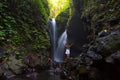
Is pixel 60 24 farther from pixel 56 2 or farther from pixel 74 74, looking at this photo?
pixel 74 74

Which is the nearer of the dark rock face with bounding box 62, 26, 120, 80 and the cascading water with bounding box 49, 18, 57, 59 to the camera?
the dark rock face with bounding box 62, 26, 120, 80

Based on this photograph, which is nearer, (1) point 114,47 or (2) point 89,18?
(1) point 114,47

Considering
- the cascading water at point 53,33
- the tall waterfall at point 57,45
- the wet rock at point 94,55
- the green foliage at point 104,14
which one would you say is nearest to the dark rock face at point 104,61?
the wet rock at point 94,55

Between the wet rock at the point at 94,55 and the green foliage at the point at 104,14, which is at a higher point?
the green foliage at the point at 104,14

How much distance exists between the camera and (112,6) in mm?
10641

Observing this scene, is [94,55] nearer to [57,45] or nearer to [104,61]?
[104,61]

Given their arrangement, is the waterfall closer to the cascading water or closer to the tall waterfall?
the tall waterfall

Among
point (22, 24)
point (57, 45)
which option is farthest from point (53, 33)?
point (22, 24)

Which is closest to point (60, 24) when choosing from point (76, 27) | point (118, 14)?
point (76, 27)

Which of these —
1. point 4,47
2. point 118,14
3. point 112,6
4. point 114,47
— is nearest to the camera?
point 114,47

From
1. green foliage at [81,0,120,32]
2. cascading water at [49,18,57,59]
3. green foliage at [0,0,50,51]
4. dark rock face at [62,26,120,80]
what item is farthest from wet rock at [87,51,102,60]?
cascading water at [49,18,57,59]

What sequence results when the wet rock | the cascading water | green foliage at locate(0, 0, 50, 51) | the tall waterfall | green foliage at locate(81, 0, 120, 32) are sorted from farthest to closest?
the cascading water, the tall waterfall, green foliage at locate(0, 0, 50, 51), green foliage at locate(81, 0, 120, 32), the wet rock

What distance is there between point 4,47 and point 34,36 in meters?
4.18

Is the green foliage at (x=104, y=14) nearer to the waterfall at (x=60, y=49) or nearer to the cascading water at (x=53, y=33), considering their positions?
the waterfall at (x=60, y=49)
